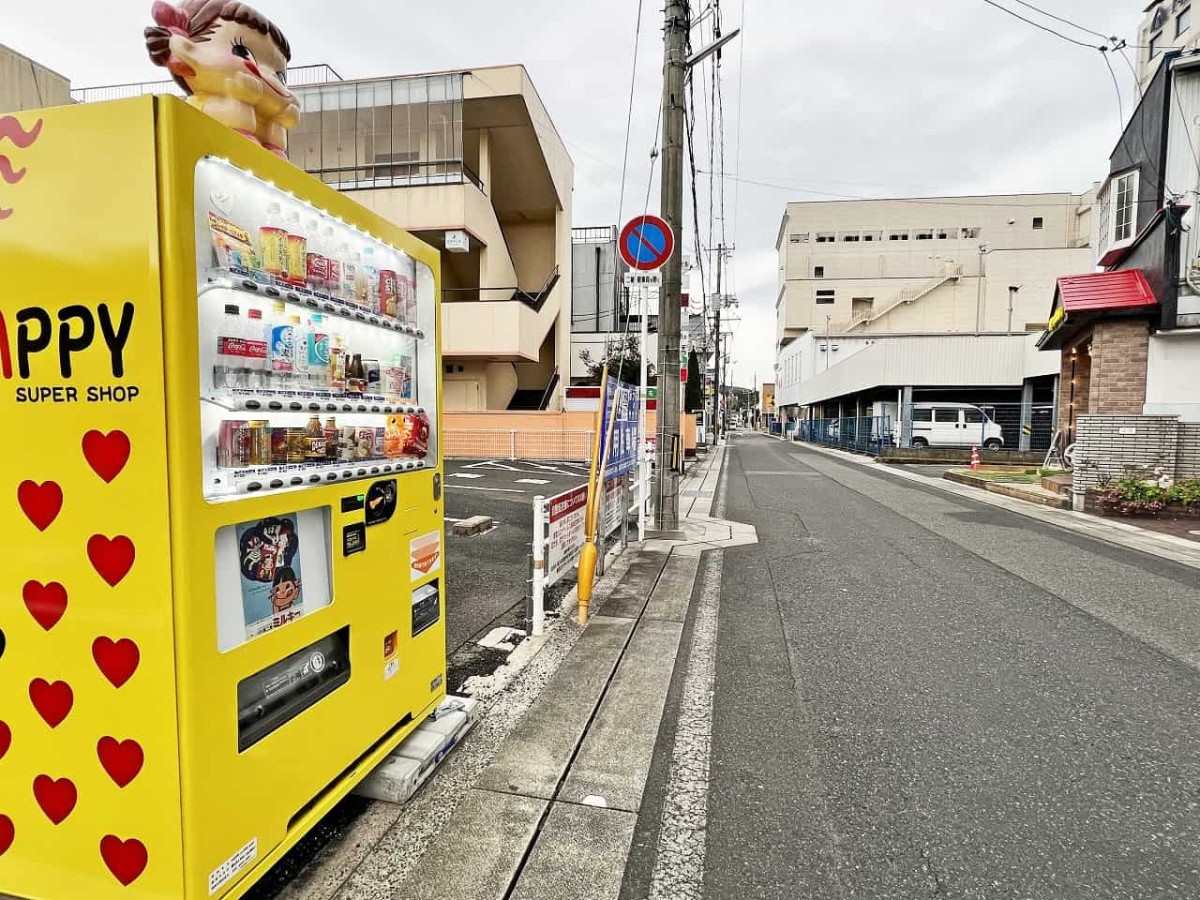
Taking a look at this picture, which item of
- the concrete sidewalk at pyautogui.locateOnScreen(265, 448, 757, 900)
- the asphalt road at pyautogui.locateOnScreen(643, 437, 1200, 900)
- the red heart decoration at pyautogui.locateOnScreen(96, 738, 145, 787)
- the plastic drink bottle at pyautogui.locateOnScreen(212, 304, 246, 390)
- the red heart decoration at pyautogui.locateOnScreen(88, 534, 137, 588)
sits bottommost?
the asphalt road at pyautogui.locateOnScreen(643, 437, 1200, 900)

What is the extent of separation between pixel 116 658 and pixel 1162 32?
40564mm

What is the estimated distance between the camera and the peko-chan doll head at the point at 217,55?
2.27 m

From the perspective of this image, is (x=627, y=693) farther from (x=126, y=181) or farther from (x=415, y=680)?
(x=126, y=181)

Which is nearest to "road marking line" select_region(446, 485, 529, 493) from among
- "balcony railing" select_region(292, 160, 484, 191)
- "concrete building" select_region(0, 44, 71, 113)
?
"balcony railing" select_region(292, 160, 484, 191)

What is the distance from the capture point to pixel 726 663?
4.08 metres

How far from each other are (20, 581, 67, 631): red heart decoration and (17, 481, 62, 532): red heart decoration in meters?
0.17

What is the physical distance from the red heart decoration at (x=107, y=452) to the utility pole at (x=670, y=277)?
22.7 feet

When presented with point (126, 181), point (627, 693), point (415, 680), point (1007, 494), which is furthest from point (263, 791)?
point (1007, 494)

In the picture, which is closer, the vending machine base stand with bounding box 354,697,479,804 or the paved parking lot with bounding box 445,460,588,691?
the vending machine base stand with bounding box 354,697,479,804

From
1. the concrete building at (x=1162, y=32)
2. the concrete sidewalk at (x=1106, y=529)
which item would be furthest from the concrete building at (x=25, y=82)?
the concrete building at (x=1162, y=32)

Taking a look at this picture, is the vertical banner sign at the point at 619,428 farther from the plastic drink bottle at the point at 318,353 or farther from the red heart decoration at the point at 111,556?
the red heart decoration at the point at 111,556

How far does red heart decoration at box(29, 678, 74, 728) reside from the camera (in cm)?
177

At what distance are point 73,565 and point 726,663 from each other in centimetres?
350

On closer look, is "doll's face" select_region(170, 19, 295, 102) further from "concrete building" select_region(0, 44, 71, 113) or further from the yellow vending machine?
"concrete building" select_region(0, 44, 71, 113)
